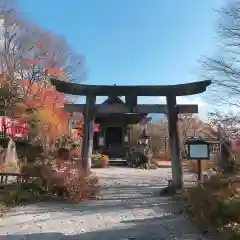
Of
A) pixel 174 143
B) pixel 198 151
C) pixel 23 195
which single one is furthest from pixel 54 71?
pixel 23 195

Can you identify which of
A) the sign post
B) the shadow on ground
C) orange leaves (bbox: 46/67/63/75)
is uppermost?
orange leaves (bbox: 46/67/63/75)

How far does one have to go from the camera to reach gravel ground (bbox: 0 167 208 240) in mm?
6742

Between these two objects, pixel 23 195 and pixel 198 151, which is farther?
pixel 198 151

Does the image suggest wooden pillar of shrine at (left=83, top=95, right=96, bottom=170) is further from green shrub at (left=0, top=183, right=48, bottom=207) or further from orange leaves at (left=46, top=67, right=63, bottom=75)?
orange leaves at (left=46, top=67, right=63, bottom=75)

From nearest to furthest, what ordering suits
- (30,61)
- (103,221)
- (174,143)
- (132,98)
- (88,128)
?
(103,221)
(174,143)
(88,128)
(132,98)
(30,61)

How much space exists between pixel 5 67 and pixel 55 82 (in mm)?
21099

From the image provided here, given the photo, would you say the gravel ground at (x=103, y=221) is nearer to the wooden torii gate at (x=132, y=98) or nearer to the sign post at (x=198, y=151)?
the sign post at (x=198, y=151)

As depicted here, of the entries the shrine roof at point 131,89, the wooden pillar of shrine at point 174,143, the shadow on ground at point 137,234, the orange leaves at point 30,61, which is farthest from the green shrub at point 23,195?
the orange leaves at point 30,61

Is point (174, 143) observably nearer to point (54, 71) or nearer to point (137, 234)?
point (137, 234)

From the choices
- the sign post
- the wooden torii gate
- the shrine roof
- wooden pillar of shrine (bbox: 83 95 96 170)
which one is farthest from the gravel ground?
the shrine roof

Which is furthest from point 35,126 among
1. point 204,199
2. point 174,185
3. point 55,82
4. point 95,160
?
point 204,199

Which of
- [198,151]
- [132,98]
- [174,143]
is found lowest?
[198,151]

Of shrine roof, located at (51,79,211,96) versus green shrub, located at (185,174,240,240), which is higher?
shrine roof, located at (51,79,211,96)

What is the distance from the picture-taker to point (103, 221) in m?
7.95
